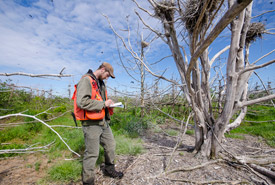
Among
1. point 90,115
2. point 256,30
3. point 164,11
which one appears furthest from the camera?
point 256,30

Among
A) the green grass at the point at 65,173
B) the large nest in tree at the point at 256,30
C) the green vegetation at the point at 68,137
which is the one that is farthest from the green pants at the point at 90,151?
the large nest in tree at the point at 256,30

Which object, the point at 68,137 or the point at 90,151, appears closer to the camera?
the point at 90,151

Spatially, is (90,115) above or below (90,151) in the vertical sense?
above

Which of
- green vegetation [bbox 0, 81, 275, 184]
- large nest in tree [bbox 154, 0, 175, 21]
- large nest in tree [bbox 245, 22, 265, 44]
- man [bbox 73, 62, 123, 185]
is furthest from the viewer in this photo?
large nest in tree [bbox 245, 22, 265, 44]

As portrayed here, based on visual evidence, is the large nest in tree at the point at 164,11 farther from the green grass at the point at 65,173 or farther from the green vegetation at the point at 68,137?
the green grass at the point at 65,173

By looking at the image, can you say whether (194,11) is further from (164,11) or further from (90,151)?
(90,151)

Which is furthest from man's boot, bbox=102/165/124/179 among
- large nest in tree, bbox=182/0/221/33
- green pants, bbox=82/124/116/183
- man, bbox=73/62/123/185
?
large nest in tree, bbox=182/0/221/33

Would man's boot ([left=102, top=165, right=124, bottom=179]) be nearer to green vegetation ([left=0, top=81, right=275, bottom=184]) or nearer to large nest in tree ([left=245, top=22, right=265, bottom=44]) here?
green vegetation ([left=0, top=81, right=275, bottom=184])

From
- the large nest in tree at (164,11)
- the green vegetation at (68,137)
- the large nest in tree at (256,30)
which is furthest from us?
the large nest in tree at (256,30)

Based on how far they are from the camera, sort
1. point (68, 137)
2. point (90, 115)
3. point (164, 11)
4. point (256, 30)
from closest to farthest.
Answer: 1. point (90, 115)
2. point (164, 11)
3. point (256, 30)
4. point (68, 137)

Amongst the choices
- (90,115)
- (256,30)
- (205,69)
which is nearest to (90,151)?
(90,115)

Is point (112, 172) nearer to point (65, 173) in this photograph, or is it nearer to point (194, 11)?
point (65, 173)

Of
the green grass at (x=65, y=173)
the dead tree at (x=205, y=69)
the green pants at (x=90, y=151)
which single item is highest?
the dead tree at (x=205, y=69)

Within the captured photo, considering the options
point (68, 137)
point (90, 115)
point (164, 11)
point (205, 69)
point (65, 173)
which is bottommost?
point (65, 173)
